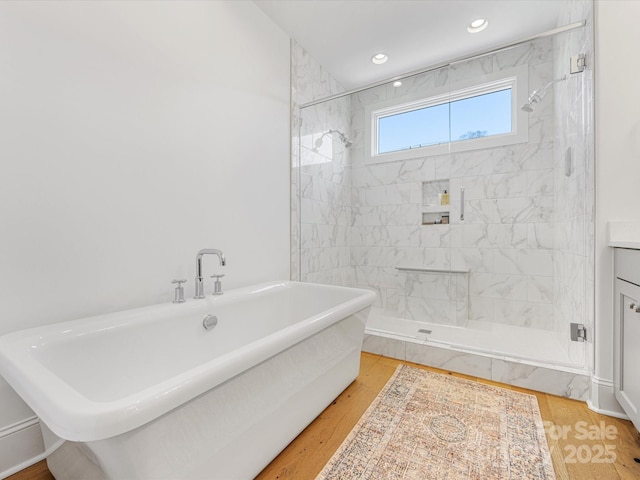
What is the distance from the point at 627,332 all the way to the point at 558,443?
608mm

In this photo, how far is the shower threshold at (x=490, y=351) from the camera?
5.69ft

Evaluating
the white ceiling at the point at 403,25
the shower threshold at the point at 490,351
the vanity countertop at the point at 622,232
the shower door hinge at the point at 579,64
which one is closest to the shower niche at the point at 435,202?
the shower threshold at the point at 490,351

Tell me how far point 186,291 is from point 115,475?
3.58 feet

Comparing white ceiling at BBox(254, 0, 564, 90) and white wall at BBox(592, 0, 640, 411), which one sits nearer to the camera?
white wall at BBox(592, 0, 640, 411)

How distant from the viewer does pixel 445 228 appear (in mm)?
3029

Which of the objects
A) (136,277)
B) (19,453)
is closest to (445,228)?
(136,277)

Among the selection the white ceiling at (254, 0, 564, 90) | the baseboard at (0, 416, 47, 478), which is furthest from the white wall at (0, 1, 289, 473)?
the white ceiling at (254, 0, 564, 90)

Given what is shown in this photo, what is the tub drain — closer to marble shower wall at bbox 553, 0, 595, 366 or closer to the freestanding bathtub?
the freestanding bathtub

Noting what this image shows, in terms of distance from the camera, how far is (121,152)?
58.6 inches

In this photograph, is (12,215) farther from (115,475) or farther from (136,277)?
(115,475)

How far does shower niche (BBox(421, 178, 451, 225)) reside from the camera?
3033mm

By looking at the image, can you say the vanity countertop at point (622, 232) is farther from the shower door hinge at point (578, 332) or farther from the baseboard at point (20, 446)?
the baseboard at point (20, 446)

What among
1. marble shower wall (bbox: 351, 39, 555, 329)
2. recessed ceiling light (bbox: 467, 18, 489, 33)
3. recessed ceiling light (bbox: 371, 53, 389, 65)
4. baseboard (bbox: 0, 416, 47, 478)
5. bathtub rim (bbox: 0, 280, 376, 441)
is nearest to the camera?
bathtub rim (bbox: 0, 280, 376, 441)

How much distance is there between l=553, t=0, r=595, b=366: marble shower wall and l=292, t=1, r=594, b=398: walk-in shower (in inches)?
1.0
